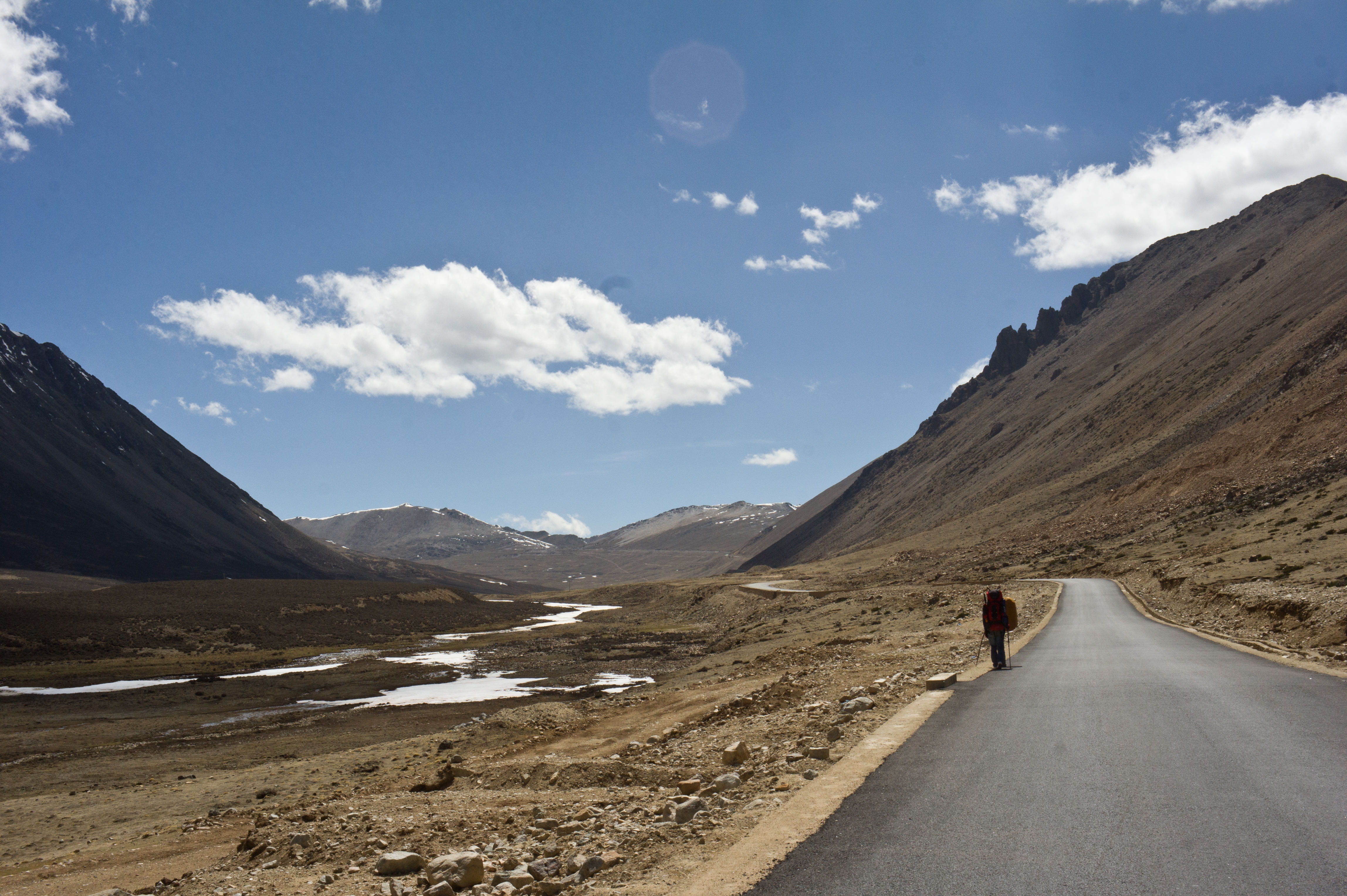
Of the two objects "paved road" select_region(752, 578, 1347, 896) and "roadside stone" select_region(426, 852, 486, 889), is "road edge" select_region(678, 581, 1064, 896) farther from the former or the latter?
"roadside stone" select_region(426, 852, 486, 889)

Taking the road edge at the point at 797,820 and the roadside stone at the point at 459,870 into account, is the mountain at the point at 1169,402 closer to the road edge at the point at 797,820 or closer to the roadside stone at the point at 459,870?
the road edge at the point at 797,820

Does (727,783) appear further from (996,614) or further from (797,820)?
(996,614)

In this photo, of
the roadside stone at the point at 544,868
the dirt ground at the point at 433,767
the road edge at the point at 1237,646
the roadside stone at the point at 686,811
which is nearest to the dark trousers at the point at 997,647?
the dirt ground at the point at 433,767

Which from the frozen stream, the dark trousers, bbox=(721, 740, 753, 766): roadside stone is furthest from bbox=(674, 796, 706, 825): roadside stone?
the frozen stream

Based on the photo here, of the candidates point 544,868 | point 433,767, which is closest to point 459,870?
point 544,868

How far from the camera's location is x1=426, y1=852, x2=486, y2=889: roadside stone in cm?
673

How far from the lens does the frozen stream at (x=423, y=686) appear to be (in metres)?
36.2

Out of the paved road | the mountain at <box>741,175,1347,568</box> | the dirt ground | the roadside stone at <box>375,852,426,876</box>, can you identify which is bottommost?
the dirt ground

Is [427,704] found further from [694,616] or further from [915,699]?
[694,616]

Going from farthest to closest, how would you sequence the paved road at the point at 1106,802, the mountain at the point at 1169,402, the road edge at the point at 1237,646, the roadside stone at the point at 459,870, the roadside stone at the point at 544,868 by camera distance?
1. the mountain at the point at 1169,402
2. the road edge at the point at 1237,646
3. the roadside stone at the point at 459,870
4. the roadside stone at the point at 544,868
5. the paved road at the point at 1106,802

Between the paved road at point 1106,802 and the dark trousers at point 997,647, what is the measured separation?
441cm

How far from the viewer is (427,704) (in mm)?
34312

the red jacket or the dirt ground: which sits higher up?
the red jacket

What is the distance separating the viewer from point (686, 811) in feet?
25.5
